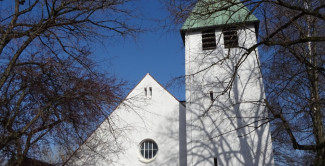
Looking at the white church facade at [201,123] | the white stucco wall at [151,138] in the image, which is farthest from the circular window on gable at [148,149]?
the white stucco wall at [151,138]

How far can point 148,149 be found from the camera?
12.1 metres

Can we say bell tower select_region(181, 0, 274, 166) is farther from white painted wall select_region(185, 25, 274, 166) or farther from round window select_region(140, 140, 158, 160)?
round window select_region(140, 140, 158, 160)

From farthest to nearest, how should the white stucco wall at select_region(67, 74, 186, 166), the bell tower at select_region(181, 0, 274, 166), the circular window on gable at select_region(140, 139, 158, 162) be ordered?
the circular window on gable at select_region(140, 139, 158, 162), the white stucco wall at select_region(67, 74, 186, 166), the bell tower at select_region(181, 0, 274, 166)

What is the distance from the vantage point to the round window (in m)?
12.0

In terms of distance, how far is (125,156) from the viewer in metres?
12.0

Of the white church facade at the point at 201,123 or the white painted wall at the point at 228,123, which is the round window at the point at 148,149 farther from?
the white painted wall at the point at 228,123

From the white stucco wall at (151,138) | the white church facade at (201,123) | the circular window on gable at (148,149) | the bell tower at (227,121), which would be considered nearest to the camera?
the bell tower at (227,121)

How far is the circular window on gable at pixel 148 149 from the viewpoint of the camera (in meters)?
11.9

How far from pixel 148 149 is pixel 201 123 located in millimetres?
2744

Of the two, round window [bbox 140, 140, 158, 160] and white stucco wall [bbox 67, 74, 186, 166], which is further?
round window [bbox 140, 140, 158, 160]

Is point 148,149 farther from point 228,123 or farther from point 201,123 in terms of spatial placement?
point 228,123

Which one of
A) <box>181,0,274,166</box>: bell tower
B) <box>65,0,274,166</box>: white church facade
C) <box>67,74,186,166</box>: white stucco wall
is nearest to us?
<box>181,0,274,166</box>: bell tower

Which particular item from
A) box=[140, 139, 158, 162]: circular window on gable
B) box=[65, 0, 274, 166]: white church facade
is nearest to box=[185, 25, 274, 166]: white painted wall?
box=[65, 0, 274, 166]: white church facade

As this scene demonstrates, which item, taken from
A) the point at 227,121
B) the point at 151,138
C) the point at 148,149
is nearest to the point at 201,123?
the point at 227,121
